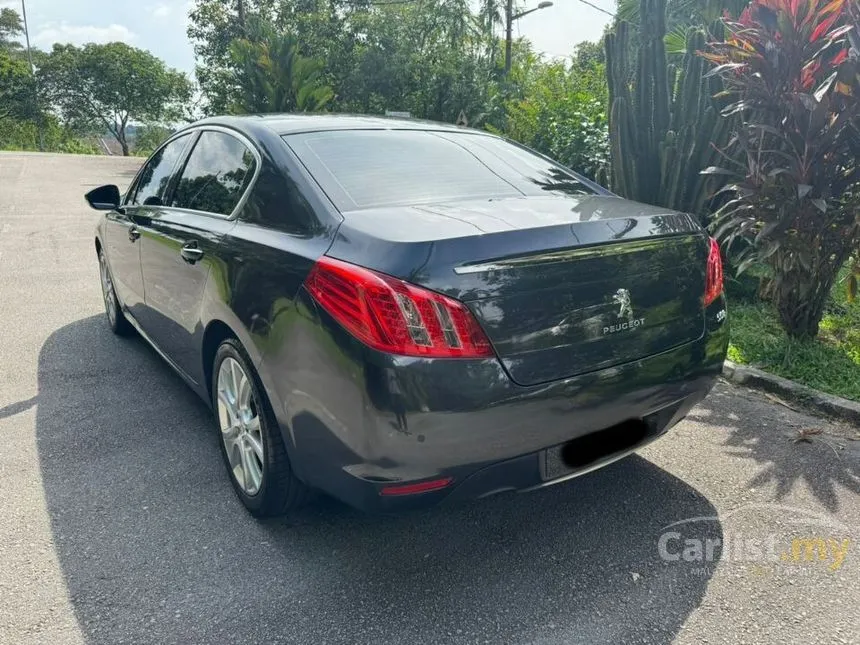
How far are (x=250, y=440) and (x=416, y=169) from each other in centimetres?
132

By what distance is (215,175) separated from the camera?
329 cm

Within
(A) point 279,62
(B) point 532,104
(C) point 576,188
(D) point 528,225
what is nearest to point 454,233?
(D) point 528,225

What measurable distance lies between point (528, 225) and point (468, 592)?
1262 millimetres

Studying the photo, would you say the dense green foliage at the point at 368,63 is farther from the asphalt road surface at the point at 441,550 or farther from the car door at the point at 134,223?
the asphalt road surface at the point at 441,550

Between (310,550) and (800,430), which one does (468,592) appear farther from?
(800,430)

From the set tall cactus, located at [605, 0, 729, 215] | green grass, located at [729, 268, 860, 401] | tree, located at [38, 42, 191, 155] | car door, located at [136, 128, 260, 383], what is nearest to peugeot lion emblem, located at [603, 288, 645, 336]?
car door, located at [136, 128, 260, 383]

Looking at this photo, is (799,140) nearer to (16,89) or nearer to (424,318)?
(424,318)

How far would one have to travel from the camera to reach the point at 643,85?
678cm

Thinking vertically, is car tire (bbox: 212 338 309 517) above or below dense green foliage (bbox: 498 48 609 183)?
below

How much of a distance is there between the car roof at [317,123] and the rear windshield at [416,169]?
8 cm

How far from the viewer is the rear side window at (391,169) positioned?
2615 millimetres

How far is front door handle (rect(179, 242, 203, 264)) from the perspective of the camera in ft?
9.95

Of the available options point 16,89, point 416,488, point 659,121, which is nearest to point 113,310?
point 416,488

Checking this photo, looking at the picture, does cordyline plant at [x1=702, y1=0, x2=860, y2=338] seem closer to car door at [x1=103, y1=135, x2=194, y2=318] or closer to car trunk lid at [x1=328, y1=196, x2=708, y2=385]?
car trunk lid at [x1=328, y1=196, x2=708, y2=385]
